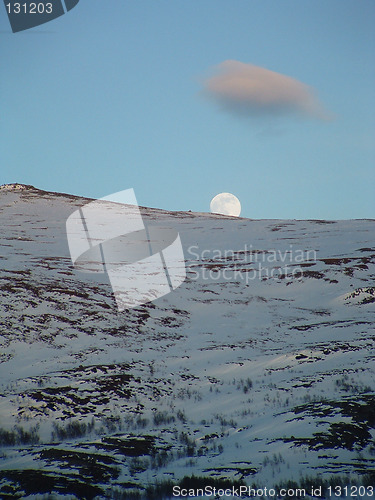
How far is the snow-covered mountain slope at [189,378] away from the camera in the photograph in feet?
33.7

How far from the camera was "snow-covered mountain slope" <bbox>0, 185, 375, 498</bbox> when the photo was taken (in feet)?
33.7

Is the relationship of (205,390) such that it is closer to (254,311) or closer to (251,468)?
(251,468)
